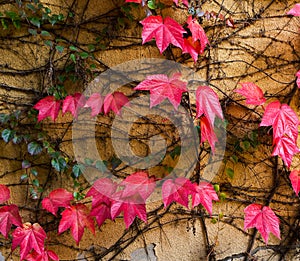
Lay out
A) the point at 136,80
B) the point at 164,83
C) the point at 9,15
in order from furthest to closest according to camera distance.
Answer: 1. the point at 136,80
2. the point at 9,15
3. the point at 164,83

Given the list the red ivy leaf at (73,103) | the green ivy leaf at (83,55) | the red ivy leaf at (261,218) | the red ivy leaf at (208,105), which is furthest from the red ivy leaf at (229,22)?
the red ivy leaf at (261,218)

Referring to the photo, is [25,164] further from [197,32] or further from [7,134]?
[197,32]

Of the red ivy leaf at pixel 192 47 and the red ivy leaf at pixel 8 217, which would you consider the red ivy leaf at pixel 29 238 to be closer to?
the red ivy leaf at pixel 8 217

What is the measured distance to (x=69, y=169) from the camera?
202 cm

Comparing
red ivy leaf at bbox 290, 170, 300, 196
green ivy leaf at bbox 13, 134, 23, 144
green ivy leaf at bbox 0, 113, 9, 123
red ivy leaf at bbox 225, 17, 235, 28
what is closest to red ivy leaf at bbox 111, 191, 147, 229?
green ivy leaf at bbox 13, 134, 23, 144

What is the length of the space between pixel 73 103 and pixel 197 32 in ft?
2.40

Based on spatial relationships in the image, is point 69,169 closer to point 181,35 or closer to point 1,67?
point 1,67

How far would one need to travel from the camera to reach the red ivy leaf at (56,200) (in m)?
1.88

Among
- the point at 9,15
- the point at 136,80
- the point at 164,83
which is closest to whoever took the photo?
the point at 164,83

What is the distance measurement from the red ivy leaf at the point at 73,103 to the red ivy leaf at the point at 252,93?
83 cm

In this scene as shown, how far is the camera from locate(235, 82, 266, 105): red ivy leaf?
192cm

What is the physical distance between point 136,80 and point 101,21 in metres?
0.37

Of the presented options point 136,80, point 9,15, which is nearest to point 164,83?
point 136,80

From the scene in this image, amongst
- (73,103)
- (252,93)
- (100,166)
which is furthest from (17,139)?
(252,93)
